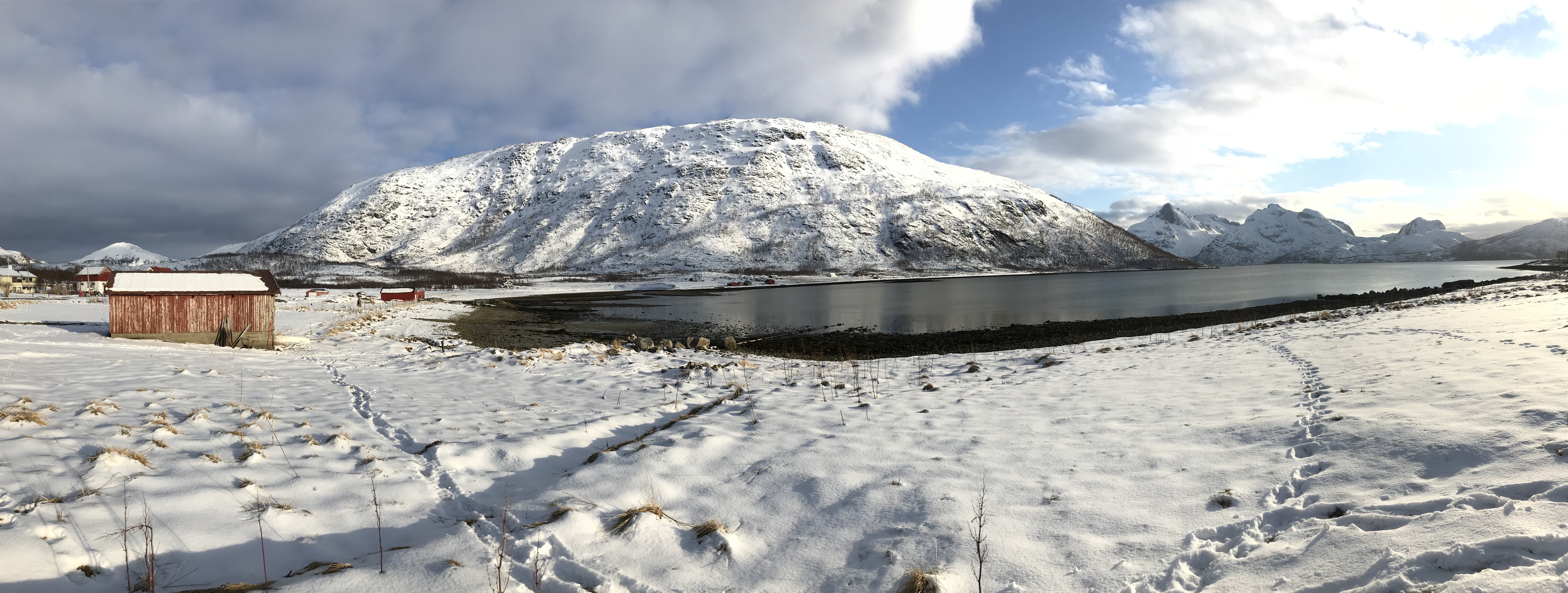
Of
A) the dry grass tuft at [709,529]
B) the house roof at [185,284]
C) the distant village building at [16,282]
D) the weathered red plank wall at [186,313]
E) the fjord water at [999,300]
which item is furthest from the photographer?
the distant village building at [16,282]

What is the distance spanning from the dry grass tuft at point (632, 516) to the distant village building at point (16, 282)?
94.1 meters

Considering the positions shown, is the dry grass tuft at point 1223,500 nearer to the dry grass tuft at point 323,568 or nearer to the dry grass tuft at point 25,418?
the dry grass tuft at point 323,568

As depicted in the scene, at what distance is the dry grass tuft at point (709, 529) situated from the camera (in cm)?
546

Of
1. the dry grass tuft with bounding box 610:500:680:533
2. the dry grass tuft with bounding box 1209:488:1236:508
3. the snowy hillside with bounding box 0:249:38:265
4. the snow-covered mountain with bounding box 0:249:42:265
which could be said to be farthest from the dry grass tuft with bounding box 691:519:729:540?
the snowy hillside with bounding box 0:249:38:265

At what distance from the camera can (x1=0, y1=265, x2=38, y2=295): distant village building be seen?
66.6 metres

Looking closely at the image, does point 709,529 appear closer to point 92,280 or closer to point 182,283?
point 182,283

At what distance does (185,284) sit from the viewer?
87.9ft

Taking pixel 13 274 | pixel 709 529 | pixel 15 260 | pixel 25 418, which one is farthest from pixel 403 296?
pixel 15 260

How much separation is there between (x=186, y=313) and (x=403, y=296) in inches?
1748

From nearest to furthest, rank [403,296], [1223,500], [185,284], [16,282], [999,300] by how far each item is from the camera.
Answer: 1. [1223,500]
2. [185,284]
3. [999,300]
4. [403,296]
5. [16,282]

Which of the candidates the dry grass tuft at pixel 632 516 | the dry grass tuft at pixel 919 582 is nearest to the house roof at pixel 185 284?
the dry grass tuft at pixel 632 516

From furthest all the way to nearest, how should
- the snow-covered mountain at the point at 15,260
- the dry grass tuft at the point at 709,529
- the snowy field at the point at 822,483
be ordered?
the snow-covered mountain at the point at 15,260 → the dry grass tuft at the point at 709,529 → the snowy field at the point at 822,483

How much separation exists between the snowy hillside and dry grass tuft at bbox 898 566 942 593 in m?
188

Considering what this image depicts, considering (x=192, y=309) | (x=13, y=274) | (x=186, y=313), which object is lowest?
(x=186, y=313)
